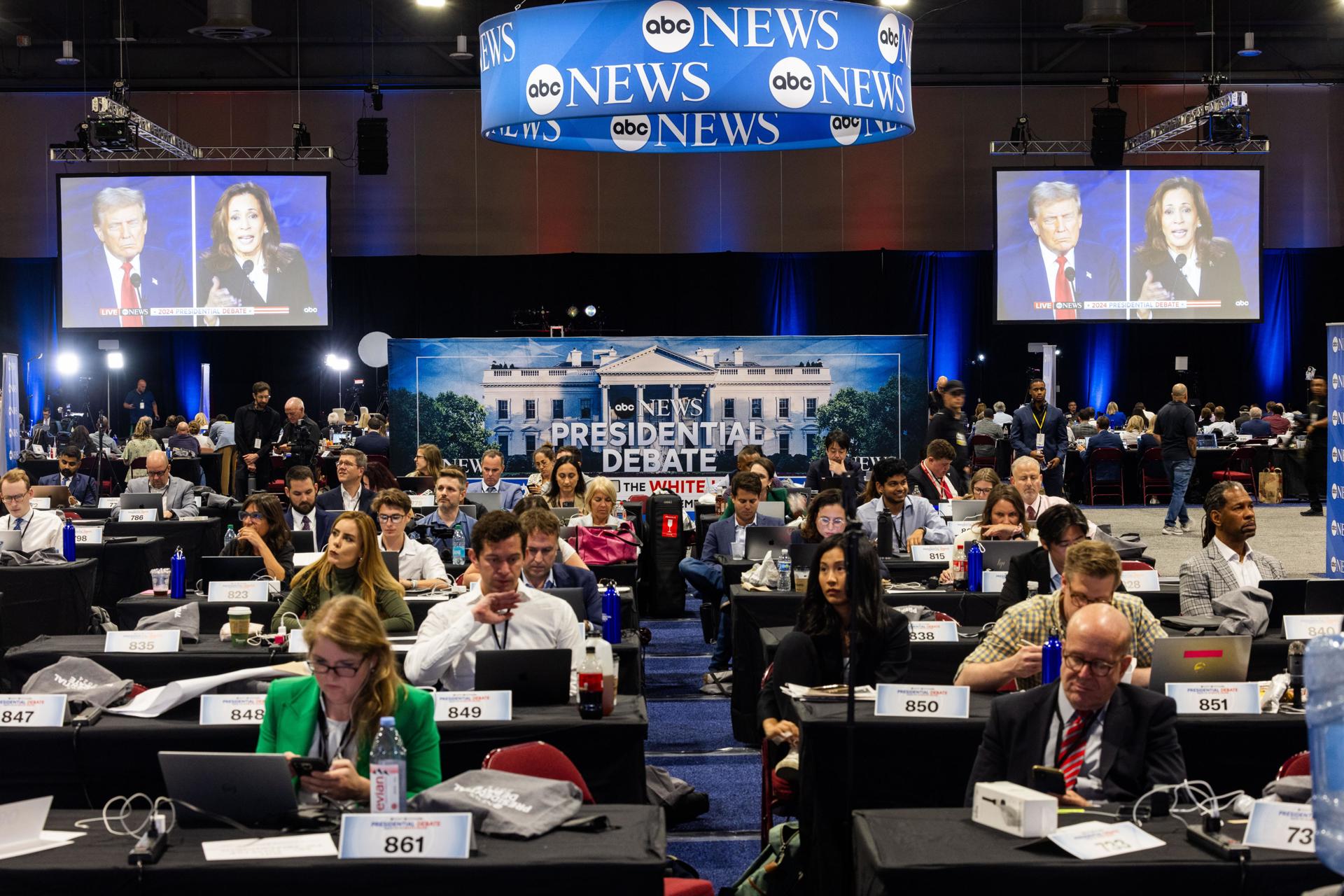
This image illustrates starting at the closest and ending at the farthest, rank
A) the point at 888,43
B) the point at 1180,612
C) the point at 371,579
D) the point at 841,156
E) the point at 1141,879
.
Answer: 1. the point at 1141,879
2. the point at 888,43
3. the point at 371,579
4. the point at 1180,612
5. the point at 841,156

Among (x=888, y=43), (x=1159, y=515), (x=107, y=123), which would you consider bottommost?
(x=1159, y=515)

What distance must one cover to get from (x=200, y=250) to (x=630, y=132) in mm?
13340

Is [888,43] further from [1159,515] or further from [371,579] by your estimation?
Answer: [1159,515]

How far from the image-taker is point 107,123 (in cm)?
1612

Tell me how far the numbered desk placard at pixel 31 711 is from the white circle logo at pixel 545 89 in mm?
2348

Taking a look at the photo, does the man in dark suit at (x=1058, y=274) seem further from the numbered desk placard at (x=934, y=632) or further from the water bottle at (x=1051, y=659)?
the water bottle at (x=1051, y=659)

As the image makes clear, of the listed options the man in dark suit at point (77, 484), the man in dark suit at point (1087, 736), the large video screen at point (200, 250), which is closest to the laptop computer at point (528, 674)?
the man in dark suit at point (1087, 736)

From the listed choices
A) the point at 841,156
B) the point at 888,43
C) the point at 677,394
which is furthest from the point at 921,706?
the point at 841,156

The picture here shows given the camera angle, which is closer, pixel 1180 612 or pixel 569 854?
pixel 569 854

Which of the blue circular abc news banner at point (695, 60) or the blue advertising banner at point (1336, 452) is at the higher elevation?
the blue circular abc news banner at point (695, 60)

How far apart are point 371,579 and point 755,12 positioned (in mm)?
2610

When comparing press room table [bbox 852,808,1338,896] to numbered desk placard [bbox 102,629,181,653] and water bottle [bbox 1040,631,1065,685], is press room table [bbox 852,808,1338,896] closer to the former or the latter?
water bottle [bbox 1040,631,1065,685]

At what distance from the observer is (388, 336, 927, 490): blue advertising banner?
14.1 meters

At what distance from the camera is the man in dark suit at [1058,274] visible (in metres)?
18.1
